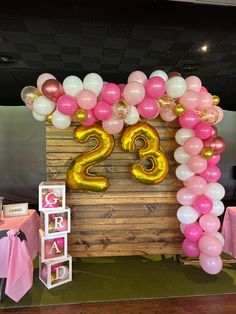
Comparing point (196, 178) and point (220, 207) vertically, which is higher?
point (196, 178)

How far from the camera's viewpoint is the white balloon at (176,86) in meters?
2.64

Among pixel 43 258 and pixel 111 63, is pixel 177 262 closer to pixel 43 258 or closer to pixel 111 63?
pixel 43 258

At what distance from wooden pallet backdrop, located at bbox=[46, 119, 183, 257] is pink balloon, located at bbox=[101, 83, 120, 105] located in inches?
24.4

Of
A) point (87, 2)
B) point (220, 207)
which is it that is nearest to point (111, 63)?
point (87, 2)

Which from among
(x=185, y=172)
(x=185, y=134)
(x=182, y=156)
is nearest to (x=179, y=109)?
(x=185, y=134)

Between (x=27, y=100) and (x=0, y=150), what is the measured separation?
4.28 m

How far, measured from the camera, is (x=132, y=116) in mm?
2674

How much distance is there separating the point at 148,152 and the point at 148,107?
0.51 metres

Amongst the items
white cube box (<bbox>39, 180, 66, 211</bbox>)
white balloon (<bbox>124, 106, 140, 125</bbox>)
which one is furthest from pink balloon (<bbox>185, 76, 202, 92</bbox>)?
white cube box (<bbox>39, 180, 66, 211</bbox>)

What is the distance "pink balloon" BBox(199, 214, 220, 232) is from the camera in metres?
2.72

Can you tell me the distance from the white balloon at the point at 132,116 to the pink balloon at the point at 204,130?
642mm

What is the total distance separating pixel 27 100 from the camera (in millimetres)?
2695

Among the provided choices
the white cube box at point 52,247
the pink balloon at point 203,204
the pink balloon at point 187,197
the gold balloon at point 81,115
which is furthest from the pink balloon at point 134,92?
the white cube box at point 52,247

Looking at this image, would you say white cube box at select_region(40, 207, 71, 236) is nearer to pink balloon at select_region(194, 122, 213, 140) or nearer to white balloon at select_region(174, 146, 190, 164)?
white balloon at select_region(174, 146, 190, 164)
